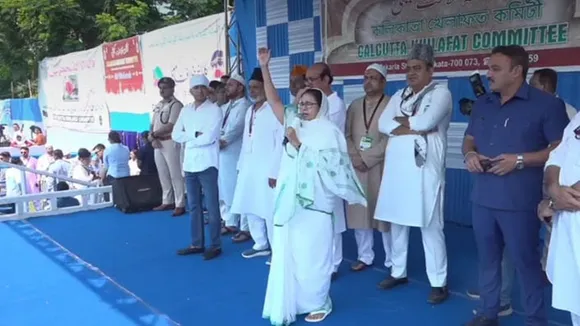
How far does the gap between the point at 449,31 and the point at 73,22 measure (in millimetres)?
13421

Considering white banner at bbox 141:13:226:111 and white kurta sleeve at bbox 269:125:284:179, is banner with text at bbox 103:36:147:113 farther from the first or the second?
white kurta sleeve at bbox 269:125:284:179

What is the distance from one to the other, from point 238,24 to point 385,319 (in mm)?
4956

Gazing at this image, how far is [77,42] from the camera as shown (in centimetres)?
1594

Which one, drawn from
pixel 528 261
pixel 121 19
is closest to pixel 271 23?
pixel 528 261

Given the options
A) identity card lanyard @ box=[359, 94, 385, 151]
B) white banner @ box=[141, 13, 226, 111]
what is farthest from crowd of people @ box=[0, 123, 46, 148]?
identity card lanyard @ box=[359, 94, 385, 151]

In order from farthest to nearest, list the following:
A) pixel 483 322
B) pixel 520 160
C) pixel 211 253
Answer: pixel 211 253 < pixel 483 322 < pixel 520 160

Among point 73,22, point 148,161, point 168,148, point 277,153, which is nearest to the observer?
point 277,153

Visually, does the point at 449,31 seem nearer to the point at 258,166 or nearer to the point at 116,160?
the point at 258,166

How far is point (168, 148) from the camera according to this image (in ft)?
19.5

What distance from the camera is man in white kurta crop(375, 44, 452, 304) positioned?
10.2ft

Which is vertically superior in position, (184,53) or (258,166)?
(184,53)

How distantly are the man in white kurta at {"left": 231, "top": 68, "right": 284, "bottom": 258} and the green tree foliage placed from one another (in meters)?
11.4

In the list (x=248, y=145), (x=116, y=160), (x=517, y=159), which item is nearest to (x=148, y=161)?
(x=116, y=160)

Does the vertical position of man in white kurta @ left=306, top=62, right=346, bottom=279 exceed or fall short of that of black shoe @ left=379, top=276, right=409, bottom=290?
it exceeds it
